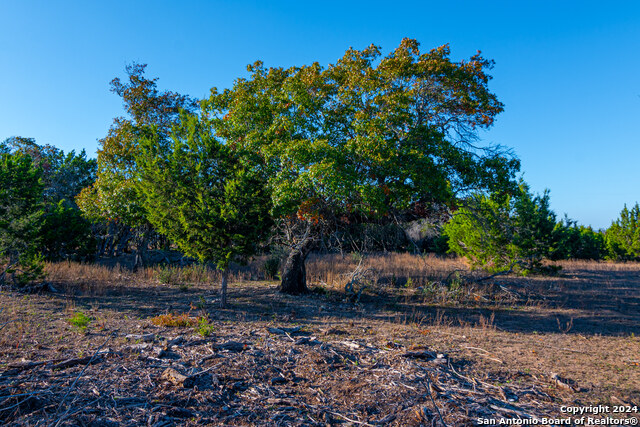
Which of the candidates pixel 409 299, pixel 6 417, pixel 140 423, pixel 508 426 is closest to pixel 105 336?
pixel 6 417

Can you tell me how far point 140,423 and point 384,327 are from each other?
563 centimetres

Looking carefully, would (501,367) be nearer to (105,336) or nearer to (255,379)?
(255,379)

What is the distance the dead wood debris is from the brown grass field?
19 millimetres

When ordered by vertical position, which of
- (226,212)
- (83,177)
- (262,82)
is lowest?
(226,212)

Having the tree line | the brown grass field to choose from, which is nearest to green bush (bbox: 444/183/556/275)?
the tree line

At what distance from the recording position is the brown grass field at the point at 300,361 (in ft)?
12.0

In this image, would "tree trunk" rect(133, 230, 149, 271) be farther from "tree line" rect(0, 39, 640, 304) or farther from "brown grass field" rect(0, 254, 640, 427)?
"brown grass field" rect(0, 254, 640, 427)

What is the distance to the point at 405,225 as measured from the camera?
11945 mm

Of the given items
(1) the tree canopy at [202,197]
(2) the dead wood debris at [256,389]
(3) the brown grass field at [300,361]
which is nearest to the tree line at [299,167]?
(1) the tree canopy at [202,197]

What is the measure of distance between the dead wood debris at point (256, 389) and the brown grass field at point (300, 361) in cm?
2

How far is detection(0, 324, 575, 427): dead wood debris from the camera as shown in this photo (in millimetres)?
3500

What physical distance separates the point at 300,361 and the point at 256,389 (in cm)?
105

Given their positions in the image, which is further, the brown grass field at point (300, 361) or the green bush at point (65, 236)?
the green bush at point (65, 236)

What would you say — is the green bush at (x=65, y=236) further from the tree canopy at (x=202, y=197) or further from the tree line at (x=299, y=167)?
the tree canopy at (x=202, y=197)
